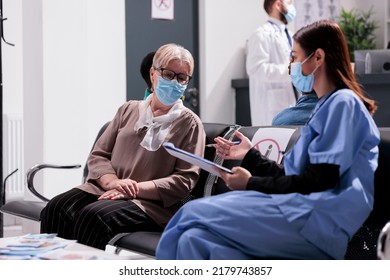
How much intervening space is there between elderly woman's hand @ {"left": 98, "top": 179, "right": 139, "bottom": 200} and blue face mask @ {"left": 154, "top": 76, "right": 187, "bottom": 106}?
40cm

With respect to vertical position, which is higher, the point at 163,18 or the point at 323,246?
the point at 163,18

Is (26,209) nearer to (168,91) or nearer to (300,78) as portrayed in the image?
(168,91)

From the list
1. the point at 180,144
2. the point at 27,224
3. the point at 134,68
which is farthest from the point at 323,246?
the point at 134,68

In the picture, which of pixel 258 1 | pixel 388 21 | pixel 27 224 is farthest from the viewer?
pixel 388 21

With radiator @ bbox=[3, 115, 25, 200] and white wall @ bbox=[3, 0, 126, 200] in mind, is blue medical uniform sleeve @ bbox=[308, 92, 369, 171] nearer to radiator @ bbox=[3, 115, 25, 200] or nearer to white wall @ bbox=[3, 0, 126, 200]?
white wall @ bbox=[3, 0, 126, 200]

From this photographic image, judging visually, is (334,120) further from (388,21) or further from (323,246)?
(388,21)

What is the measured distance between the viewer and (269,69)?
523 cm

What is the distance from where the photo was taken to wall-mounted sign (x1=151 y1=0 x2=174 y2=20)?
567 centimetres

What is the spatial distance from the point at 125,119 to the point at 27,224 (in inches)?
70.8

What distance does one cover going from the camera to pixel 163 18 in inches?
226

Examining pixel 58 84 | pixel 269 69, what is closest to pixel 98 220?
pixel 58 84

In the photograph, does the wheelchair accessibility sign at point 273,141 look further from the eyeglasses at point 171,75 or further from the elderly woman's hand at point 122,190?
the elderly woman's hand at point 122,190

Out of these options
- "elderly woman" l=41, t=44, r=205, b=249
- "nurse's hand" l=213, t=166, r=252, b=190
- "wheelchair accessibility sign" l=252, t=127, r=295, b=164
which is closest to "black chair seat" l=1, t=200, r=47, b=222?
"elderly woman" l=41, t=44, r=205, b=249

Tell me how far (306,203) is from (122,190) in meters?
1.08
